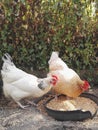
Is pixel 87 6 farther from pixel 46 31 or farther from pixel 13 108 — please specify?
pixel 13 108

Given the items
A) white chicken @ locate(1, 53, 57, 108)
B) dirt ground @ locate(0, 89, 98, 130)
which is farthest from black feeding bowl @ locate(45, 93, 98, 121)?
white chicken @ locate(1, 53, 57, 108)

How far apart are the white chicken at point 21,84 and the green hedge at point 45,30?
50cm

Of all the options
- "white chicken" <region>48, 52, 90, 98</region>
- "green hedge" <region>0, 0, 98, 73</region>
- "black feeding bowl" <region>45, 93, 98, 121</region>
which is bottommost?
"black feeding bowl" <region>45, 93, 98, 121</region>

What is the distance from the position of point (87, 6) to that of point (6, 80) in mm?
1481

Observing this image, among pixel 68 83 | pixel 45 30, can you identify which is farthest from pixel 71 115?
pixel 45 30

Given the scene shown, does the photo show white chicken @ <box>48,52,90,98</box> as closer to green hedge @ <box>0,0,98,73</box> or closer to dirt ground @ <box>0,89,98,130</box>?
dirt ground @ <box>0,89,98,130</box>

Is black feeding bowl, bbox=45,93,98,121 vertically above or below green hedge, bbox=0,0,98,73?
below

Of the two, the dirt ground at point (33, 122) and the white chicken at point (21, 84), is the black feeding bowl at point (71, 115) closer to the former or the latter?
the dirt ground at point (33, 122)

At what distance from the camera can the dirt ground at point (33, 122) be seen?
13.2ft

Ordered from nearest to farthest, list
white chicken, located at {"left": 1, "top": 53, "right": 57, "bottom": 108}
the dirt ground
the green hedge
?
the dirt ground, white chicken, located at {"left": 1, "top": 53, "right": 57, "bottom": 108}, the green hedge

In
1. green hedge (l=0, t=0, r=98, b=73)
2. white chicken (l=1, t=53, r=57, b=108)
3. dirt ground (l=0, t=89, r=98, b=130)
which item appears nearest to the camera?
dirt ground (l=0, t=89, r=98, b=130)

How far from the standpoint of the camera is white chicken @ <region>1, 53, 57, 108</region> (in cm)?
427

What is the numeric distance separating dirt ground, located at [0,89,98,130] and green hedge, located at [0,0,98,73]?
793 millimetres

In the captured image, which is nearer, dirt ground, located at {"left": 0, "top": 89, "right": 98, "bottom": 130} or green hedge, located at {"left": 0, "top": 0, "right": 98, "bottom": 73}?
dirt ground, located at {"left": 0, "top": 89, "right": 98, "bottom": 130}
